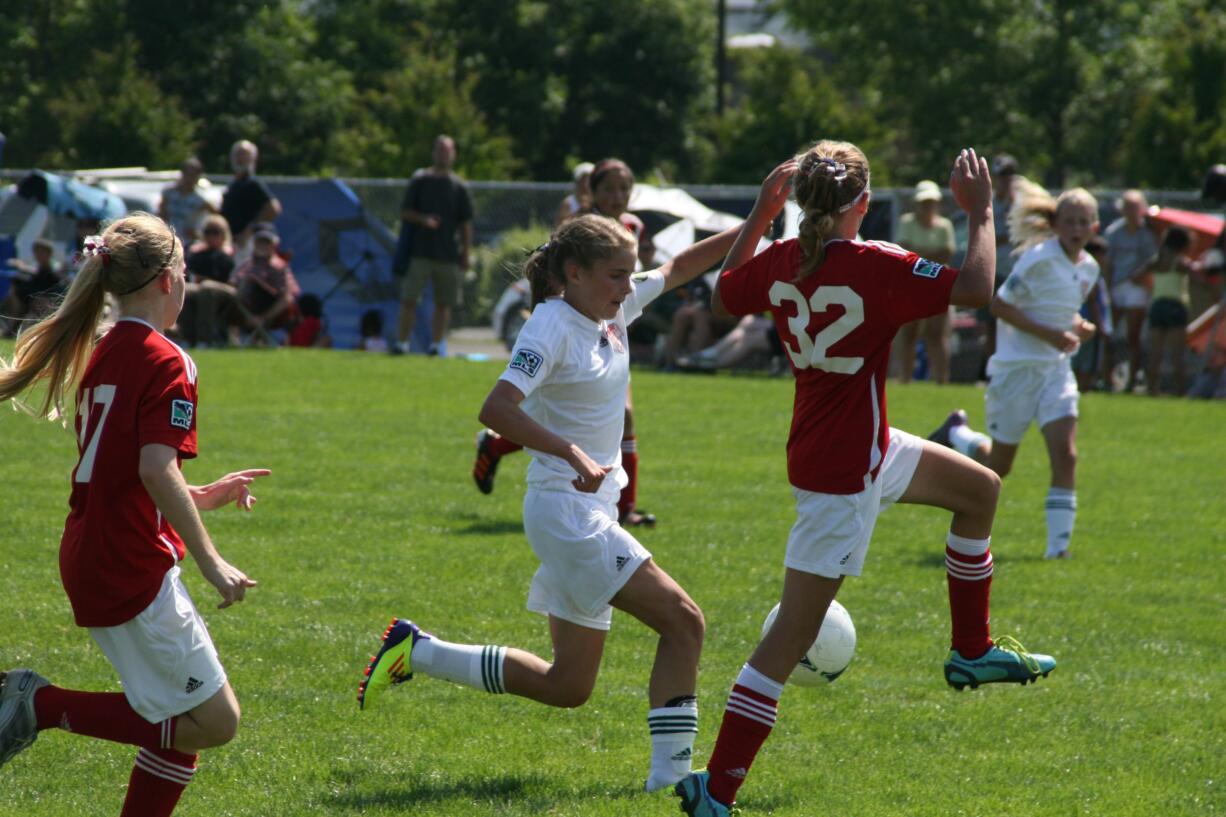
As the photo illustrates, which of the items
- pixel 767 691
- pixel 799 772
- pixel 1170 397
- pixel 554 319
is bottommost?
pixel 1170 397

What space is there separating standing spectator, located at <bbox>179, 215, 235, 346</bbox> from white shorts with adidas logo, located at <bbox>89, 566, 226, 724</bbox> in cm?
1292

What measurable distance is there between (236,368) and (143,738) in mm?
11384

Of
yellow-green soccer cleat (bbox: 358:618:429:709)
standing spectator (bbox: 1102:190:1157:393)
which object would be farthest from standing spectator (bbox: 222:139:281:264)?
yellow-green soccer cleat (bbox: 358:618:429:709)

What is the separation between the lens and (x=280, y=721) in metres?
5.28

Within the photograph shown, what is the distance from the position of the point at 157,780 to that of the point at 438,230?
12.5 m

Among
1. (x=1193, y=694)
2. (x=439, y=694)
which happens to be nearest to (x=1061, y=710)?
(x=1193, y=694)

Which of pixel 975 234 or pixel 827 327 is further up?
pixel 975 234

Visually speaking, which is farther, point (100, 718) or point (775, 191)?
point (775, 191)

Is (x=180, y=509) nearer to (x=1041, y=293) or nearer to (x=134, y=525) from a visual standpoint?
(x=134, y=525)

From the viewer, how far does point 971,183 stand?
14.4 ft

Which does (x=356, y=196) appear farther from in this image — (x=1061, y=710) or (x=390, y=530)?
(x=1061, y=710)

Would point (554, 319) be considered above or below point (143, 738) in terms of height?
above

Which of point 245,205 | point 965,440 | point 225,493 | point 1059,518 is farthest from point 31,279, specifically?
point 225,493

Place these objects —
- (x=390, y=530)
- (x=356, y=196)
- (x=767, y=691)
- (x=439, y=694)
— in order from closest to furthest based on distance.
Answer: (x=767, y=691) → (x=439, y=694) → (x=390, y=530) → (x=356, y=196)
